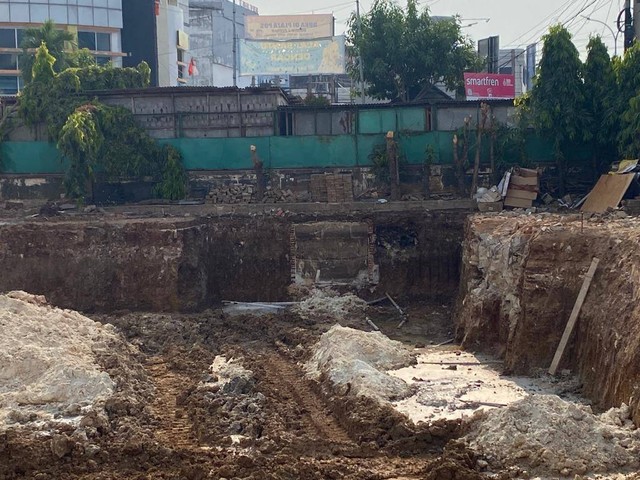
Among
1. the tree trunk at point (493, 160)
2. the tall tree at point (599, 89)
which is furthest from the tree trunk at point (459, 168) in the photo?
the tall tree at point (599, 89)

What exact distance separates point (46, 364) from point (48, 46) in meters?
26.2

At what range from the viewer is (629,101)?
28844 mm

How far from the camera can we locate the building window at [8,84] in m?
56.2

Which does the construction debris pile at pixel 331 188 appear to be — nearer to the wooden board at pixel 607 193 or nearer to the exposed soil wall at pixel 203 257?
the exposed soil wall at pixel 203 257

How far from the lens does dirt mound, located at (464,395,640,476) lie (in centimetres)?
1314

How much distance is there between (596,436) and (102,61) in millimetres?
46370

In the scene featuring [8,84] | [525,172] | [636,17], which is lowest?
[525,172]

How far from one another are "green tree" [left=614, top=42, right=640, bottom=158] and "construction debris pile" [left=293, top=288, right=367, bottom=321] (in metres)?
9.01

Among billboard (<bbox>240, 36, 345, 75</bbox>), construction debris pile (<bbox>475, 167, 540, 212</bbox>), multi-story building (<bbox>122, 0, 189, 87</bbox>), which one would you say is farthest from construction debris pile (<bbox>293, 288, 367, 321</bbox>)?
multi-story building (<bbox>122, 0, 189, 87</bbox>)

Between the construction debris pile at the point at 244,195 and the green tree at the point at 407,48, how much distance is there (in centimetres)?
1018

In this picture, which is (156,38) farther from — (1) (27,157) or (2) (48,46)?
(1) (27,157)

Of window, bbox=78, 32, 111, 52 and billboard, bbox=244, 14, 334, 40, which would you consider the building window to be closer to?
window, bbox=78, 32, 111, 52

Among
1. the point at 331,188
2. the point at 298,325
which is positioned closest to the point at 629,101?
the point at 331,188

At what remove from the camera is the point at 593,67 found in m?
31.4
